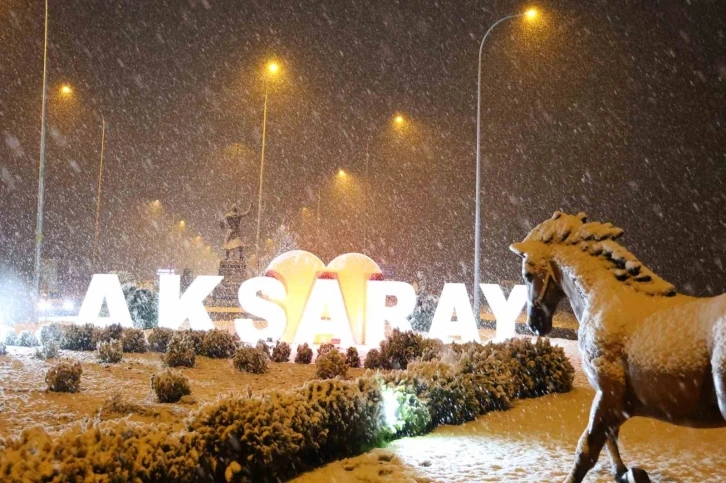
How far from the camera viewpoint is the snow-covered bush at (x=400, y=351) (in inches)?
523

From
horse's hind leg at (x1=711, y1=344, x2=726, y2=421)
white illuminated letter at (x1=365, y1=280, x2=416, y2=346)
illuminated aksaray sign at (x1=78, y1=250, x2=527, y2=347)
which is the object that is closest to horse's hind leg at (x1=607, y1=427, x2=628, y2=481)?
horse's hind leg at (x1=711, y1=344, x2=726, y2=421)

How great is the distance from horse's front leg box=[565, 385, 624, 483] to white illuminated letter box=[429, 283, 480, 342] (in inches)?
428

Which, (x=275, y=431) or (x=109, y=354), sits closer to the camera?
(x=275, y=431)

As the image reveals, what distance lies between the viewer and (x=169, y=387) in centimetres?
973

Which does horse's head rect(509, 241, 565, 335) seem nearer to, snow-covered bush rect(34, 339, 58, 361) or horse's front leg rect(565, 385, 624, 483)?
horse's front leg rect(565, 385, 624, 483)

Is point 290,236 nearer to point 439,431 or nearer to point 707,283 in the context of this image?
point 707,283

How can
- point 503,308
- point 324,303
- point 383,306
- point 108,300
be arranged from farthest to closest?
1. point 108,300
2. point 503,308
3. point 383,306
4. point 324,303

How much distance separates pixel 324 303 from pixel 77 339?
20.5ft

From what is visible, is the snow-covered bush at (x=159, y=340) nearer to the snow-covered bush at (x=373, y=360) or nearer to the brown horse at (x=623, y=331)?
the snow-covered bush at (x=373, y=360)

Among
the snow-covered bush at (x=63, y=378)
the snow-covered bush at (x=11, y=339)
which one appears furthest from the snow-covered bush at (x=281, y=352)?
the snow-covered bush at (x=11, y=339)

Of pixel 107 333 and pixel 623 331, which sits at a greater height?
pixel 623 331

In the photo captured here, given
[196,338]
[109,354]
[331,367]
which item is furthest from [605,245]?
[196,338]

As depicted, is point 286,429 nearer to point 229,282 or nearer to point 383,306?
point 383,306

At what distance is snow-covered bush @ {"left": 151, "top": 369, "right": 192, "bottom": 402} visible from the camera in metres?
9.71
